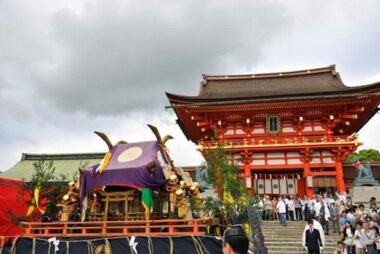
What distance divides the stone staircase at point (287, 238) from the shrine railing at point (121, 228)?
4425 millimetres

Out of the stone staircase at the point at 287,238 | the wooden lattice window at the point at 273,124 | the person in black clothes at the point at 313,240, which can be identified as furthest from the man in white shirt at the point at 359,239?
the wooden lattice window at the point at 273,124

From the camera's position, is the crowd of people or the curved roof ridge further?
the curved roof ridge

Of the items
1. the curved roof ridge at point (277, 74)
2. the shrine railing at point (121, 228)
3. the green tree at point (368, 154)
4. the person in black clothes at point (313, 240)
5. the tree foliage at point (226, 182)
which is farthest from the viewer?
the green tree at point (368, 154)

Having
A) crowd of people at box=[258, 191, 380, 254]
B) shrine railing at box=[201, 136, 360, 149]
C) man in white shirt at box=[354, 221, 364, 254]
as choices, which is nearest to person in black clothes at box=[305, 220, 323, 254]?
crowd of people at box=[258, 191, 380, 254]

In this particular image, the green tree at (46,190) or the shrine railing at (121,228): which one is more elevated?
the green tree at (46,190)

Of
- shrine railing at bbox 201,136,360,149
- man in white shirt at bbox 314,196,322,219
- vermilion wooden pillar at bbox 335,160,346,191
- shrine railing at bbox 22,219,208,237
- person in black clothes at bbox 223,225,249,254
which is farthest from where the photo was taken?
shrine railing at bbox 201,136,360,149

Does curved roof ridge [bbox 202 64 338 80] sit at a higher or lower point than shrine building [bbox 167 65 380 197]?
higher

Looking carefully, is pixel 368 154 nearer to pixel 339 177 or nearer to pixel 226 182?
pixel 339 177

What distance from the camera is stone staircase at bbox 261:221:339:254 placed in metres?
12.0

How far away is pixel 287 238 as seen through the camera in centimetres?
1327

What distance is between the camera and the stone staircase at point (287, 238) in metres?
12.0

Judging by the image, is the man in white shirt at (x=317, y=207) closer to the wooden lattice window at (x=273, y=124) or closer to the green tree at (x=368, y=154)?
the wooden lattice window at (x=273, y=124)

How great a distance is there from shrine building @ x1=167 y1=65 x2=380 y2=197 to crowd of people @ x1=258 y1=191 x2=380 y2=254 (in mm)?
3662

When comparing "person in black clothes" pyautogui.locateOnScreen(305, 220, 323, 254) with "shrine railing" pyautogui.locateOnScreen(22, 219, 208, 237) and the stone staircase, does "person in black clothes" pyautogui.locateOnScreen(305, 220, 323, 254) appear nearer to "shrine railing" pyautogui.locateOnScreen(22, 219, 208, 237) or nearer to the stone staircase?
the stone staircase
